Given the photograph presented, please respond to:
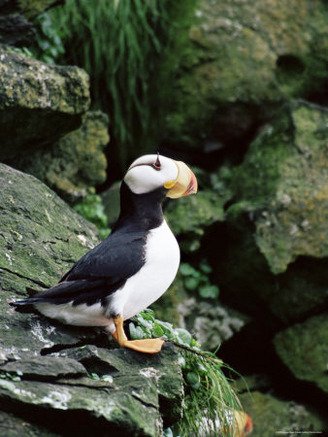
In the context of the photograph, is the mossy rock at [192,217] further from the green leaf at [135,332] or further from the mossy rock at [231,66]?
the green leaf at [135,332]

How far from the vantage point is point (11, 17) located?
443cm

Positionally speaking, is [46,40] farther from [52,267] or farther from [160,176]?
[160,176]

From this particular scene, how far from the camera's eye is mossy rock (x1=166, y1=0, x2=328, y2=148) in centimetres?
561

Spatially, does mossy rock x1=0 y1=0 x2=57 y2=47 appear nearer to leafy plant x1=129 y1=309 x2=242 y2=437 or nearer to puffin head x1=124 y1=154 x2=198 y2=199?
puffin head x1=124 y1=154 x2=198 y2=199

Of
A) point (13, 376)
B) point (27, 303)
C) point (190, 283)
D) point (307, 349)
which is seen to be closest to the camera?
point (13, 376)

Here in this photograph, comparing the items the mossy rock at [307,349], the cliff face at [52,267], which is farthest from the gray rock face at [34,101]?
the mossy rock at [307,349]


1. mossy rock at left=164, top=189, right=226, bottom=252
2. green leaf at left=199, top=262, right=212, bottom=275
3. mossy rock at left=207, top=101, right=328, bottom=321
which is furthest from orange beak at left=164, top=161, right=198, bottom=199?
green leaf at left=199, top=262, right=212, bottom=275

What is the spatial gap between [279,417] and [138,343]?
A: 2483mm

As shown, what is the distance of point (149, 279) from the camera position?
2801 millimetres

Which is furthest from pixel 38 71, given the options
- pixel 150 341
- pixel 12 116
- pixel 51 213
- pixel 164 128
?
pixel 150 341

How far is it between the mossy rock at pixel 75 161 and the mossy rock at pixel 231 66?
32.4 inches

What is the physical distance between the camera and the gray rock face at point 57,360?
7.06 feet

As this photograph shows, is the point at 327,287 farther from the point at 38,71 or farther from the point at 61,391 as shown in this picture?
the point at 61,391

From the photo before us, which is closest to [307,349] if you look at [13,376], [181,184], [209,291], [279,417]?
[279,417]
